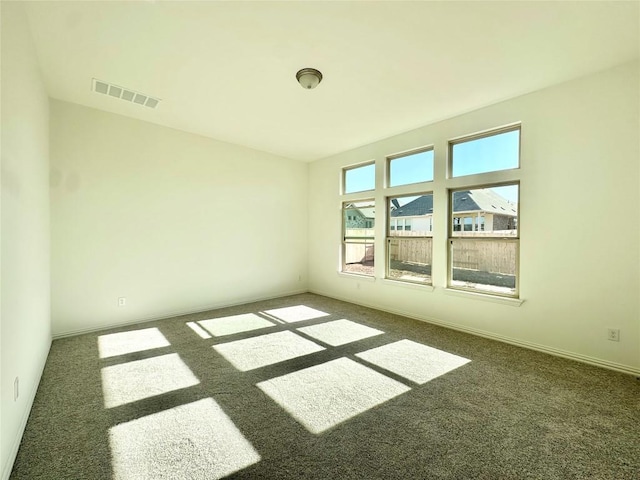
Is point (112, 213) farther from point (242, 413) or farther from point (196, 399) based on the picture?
point (242, 413)

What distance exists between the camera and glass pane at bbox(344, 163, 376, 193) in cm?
506

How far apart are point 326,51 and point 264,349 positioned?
300 centimetres

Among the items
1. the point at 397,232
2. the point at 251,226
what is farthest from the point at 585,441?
the point at 251,226

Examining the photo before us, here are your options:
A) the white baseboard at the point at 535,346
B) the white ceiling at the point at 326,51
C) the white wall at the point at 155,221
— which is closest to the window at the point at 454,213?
the white baseboard at the point at 535,346

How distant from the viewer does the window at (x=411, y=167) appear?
4.27 m

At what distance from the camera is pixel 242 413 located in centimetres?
206

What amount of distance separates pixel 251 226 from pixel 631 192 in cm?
488

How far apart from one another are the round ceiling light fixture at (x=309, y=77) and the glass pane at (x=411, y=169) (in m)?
2.13

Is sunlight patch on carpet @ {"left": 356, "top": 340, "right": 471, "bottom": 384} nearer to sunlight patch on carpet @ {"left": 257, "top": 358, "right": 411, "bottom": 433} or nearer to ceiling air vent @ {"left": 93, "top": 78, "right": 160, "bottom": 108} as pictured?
sunlight patch on carpet @ {"left": 257, "top": 358, "right": 411, "bottom": 433}

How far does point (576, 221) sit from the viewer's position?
2.95 m

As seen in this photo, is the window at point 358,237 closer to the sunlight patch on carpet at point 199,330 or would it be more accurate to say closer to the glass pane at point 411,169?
the glass pane at point 411,169

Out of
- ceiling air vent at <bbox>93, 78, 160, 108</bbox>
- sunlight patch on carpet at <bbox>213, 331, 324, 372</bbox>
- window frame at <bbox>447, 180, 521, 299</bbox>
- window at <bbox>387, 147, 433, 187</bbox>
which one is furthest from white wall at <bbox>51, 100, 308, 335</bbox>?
window frame at <bbox>447, 180, 521, 299</bbox>

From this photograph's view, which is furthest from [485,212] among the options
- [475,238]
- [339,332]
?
[339,332]

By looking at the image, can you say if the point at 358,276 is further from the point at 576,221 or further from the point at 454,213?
the point at 576,221
